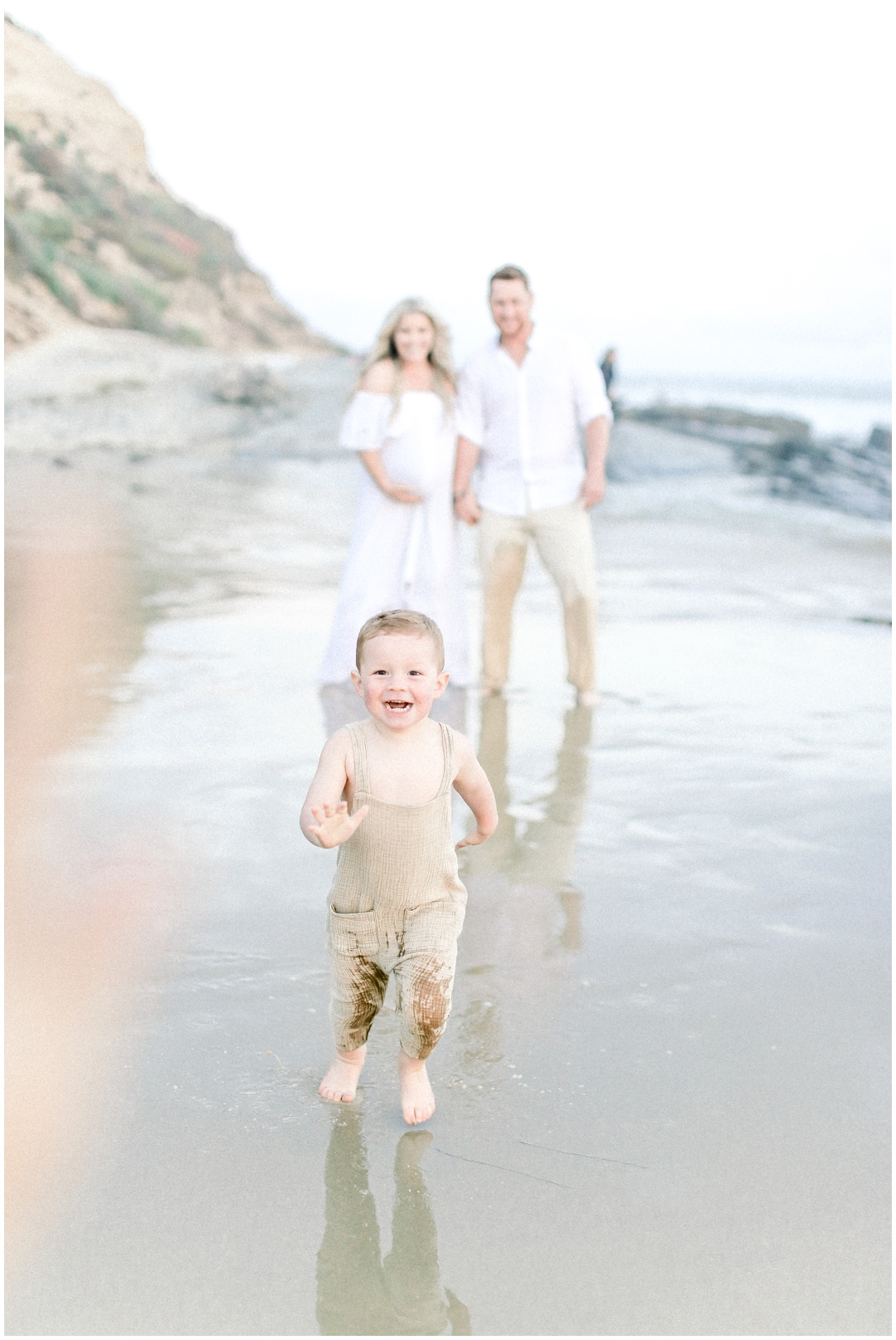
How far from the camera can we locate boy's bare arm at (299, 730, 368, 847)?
2490 millimetres

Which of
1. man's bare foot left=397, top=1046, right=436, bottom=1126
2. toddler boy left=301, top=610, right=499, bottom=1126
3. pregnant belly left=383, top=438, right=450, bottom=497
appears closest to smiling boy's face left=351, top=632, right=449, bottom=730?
toddler boy left=301, top=610, right=499, bottom=1126

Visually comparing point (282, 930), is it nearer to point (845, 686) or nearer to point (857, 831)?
point (857, 831)

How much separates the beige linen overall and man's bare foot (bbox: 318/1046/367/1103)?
0.20 ft

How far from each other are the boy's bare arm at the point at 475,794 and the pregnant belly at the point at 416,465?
3.50 m

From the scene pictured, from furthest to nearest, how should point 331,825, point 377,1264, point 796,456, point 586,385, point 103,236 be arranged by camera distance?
point 103,236, point 796,456, point 586,385, point 331,825, point 377,1264

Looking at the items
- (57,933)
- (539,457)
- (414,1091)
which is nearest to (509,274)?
(539,457)

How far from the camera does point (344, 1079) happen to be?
9.20 feet

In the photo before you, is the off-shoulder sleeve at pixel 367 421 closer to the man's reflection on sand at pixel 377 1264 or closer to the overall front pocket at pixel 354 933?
the overall front pocket at pixel 354 933

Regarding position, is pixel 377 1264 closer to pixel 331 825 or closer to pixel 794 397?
pixel 331 825

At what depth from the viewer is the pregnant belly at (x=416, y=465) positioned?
6.11 metres

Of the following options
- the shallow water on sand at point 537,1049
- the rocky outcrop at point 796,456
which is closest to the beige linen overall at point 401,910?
the shallow water on sand at point 537,1049

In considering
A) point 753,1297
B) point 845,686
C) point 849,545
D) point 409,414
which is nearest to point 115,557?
point 409,414

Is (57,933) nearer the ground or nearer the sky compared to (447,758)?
nearer the ground

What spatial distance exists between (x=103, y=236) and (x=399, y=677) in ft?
107
